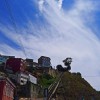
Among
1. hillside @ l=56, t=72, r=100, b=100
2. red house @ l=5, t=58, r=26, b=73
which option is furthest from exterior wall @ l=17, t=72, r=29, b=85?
hillside @ l=56, t=72, r=100, b=100

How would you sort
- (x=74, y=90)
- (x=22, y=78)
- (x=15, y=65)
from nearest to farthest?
(x=22, y=78) → (x=15, y=65) → (x=74, y=90)

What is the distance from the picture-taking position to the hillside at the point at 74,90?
109 metres

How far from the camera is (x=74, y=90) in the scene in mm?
117438

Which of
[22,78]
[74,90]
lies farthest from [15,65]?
[74,90]

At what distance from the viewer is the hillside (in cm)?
10885

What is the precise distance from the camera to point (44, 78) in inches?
4705

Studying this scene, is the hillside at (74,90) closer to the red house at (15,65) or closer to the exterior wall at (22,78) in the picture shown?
the exterior wall at (22,78)

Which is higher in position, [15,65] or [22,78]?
[15,65]

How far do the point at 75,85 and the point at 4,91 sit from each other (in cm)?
7435

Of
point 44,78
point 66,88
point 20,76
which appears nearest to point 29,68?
point 44,78

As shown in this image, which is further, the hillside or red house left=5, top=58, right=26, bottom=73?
the hillside

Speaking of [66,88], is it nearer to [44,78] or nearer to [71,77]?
[44,78]

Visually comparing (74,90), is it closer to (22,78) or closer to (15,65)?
(15,65)

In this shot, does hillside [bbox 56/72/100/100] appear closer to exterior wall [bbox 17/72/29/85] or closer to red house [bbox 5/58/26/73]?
exterior wall [bbox 17/72/29/85]
